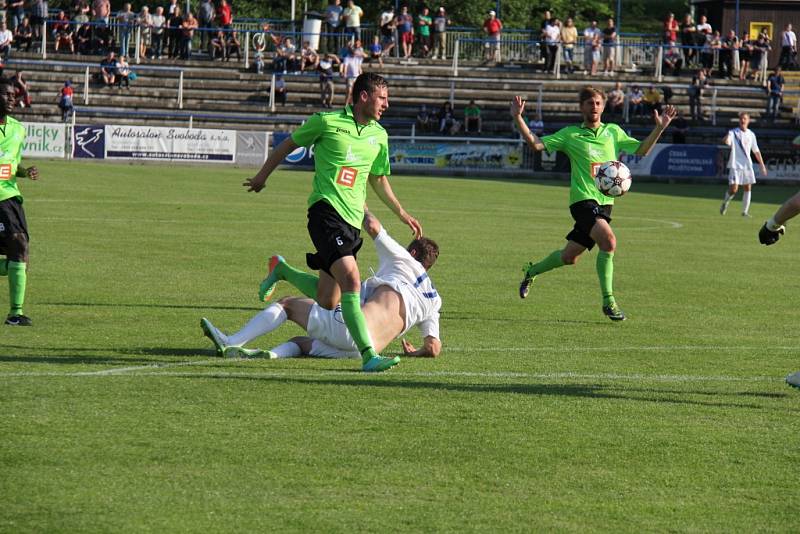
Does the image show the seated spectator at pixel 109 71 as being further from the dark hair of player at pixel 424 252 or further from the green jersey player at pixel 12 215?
the dark hair of player at pixel 424 252

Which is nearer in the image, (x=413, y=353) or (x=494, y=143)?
(x=413, y=353)

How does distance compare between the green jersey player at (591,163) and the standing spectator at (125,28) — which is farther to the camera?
the standing spectator at (125,28)

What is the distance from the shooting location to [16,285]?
10625mm

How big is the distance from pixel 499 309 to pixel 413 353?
135 inches

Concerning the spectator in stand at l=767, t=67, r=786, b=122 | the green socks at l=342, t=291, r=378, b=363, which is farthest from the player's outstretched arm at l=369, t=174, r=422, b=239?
the spectator in stand at l=767, t=67, r=786, b=122

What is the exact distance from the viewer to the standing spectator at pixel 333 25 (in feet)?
172

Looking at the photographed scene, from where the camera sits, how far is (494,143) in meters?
42.2

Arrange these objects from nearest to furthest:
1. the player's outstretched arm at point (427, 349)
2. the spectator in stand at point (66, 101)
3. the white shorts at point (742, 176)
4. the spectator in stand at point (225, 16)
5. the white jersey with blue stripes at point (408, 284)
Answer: the white jersey with blue stripes at point (408, 284), the player's outstretched arm at point (427, 349), the white shorts at point (742, 176), the spectator in stand at point (66, 101), the spectator in stand at point (225, 16)

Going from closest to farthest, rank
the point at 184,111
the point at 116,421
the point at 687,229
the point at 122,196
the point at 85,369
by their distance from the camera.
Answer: the point at 116,421, the point at 85,369, the point at 687,229, the point at 122,196, the point at 184,111

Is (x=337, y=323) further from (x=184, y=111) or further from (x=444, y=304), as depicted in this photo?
(x=184, y=111)

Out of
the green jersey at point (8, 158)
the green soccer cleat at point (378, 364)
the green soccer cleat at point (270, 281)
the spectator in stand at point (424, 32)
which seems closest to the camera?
the green soccer cleat at point (378, 364)

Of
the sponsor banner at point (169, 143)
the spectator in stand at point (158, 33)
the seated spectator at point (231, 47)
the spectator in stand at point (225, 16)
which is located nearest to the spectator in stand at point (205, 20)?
the spectator in stand at point (225, 16)

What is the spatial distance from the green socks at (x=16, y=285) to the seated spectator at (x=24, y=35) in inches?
1591

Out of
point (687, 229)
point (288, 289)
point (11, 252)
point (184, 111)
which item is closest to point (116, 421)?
point (11, 252)
